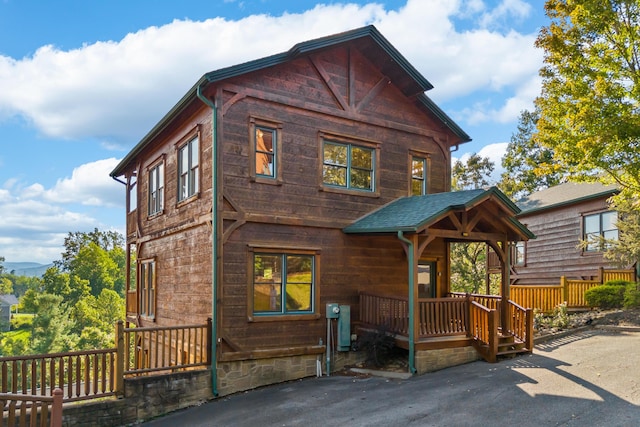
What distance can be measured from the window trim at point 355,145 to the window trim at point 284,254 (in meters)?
1.79

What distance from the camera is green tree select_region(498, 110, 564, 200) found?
43750 millimetres

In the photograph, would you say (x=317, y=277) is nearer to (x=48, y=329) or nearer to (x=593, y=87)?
(x=593, y=87)

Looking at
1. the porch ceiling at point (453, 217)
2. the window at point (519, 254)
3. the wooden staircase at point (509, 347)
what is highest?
the porch ceiling at point (453, 217)

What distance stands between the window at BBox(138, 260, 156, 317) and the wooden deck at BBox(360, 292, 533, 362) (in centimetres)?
711

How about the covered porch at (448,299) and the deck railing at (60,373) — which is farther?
the covered porch at (448,299)

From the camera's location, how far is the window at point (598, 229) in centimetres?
2078

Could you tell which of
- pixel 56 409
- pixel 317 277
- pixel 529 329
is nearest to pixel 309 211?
pixel 317 277

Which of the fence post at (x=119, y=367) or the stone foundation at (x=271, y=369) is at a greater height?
the fence post at (x=119, y=367)

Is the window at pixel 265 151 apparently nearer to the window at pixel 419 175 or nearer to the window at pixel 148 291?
the window at pixel 419 175

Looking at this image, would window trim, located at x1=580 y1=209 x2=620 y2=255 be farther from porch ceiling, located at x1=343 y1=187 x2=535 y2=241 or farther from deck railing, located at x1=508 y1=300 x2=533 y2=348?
porch ceiling, located at x1=343 y1=187 x2=535 y2=241

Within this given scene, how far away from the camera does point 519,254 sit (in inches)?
1070

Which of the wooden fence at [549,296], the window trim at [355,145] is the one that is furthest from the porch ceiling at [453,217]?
the wooden fence at [549,296]

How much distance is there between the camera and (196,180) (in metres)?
13.3

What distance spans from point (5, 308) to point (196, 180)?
133 metres
